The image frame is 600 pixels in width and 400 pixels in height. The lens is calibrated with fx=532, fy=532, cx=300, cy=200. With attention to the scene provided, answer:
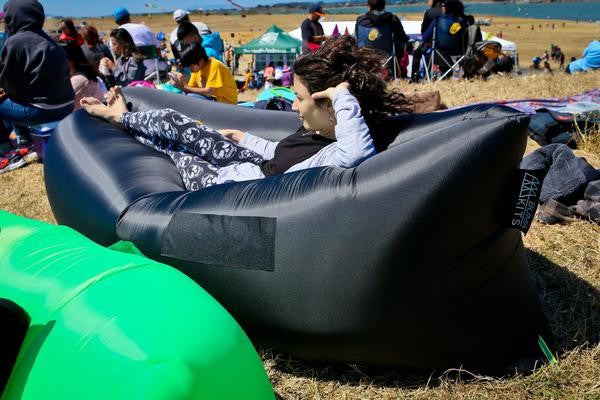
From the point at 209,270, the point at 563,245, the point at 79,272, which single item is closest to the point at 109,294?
the point at 79,272

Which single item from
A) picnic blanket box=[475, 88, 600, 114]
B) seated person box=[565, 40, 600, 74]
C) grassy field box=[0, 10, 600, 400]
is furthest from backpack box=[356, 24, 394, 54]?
grassy field box=[0, 10, 600, 400]

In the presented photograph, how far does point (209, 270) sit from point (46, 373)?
843 mm

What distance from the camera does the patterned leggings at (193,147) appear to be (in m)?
2.97

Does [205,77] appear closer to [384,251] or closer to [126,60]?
[126,60]

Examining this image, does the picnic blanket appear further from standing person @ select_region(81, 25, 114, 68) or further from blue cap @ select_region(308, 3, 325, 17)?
standing person @ select_region(81, 25, 114, 68)

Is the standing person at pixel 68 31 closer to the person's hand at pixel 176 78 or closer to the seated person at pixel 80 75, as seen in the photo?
the seated person at pixel 80 75

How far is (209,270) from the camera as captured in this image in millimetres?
2023

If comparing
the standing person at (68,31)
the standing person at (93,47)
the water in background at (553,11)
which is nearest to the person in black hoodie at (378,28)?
the standing person at (93,47)

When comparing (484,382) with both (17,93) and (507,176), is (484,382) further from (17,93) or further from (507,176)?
(17,93)

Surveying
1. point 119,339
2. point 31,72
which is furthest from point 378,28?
point 119,339

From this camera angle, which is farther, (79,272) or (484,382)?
(484,382)

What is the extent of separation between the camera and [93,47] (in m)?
7.46

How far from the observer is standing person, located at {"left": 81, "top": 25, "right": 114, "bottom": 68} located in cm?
716

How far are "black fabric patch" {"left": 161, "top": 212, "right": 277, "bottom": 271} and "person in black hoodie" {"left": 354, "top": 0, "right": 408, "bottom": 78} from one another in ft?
19.9
